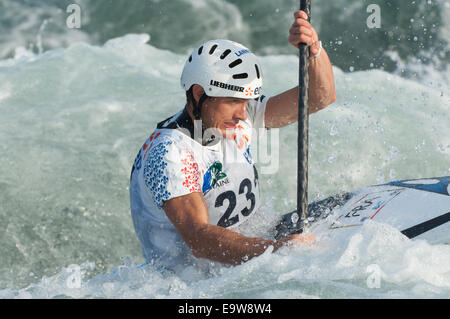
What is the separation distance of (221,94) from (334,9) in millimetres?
7434

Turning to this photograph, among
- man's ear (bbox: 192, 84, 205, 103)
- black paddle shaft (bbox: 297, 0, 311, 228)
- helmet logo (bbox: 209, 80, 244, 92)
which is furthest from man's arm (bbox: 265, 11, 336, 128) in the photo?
man's ear (bbox: 192, 84, 205, 103)

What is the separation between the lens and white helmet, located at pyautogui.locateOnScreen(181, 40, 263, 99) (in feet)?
9.96

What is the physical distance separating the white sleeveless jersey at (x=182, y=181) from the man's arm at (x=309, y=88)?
0.69ft

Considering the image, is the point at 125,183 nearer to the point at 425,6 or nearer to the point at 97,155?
the point at 97,155

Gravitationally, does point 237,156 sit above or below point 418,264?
above

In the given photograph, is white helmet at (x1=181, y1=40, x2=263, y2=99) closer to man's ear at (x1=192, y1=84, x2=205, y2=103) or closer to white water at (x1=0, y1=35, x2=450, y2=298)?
man's ear at (x1=192, y1=84, x2=205, y2=103)

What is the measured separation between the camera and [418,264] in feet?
9.73

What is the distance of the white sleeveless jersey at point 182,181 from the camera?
2.91m

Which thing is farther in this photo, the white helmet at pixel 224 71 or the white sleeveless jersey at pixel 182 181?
the white helmet at pixel 224 71

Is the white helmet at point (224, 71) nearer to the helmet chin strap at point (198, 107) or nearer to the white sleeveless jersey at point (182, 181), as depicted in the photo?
the helmet chin strap at point (198, 107)

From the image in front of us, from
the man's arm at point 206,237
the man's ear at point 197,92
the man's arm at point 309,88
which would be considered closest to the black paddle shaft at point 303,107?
the man's arm at point 309,88

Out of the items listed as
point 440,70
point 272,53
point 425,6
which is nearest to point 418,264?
point 440,70

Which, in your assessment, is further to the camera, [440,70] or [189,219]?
[440,70]

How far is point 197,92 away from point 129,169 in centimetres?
274
